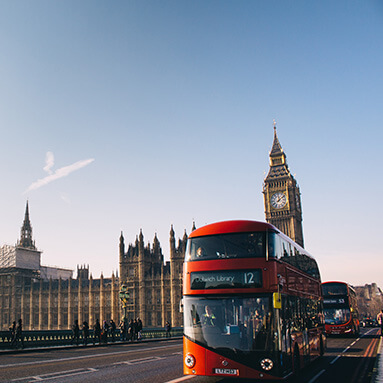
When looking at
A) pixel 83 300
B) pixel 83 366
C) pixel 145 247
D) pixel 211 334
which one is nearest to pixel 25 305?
pixel 83 300

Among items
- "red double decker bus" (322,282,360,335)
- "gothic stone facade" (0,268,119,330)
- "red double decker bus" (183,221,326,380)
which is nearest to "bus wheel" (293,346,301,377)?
"red double decker bus" (183,221,326,380)

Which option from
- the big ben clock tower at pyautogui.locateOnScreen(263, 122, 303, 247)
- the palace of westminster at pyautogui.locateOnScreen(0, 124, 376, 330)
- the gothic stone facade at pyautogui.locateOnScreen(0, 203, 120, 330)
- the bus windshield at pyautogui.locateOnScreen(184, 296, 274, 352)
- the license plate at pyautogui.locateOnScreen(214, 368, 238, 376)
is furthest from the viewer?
the big ben clock tower at pyautogui.locateOnScreen(263, 122, 303, 247)

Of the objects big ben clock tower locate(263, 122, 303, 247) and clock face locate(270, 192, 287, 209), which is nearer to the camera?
big ben clock tower locate(263, 122, 303, 247)

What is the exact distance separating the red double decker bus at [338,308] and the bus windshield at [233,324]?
67.1 ft

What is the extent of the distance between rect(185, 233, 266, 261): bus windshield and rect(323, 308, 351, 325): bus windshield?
20.5m

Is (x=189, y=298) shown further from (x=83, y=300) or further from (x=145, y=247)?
(x=83, y=300)

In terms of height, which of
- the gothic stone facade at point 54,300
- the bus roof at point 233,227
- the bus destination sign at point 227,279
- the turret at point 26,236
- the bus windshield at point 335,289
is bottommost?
the gothic stone facade at point 54,300

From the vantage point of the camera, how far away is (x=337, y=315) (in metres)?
29.0

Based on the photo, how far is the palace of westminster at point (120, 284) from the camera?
91.1 metres

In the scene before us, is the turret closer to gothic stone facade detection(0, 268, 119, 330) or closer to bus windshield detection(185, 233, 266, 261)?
gothic stone facade detection(0, 268, 119, 330)

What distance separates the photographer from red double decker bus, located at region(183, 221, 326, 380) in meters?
10.3

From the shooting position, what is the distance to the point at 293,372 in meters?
12.0

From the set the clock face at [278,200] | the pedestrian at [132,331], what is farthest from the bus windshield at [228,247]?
the clock face at [278,200]

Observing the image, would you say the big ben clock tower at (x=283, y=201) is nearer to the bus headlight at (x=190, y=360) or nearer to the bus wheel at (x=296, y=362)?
the bus wheel at (x=296, y=362)
